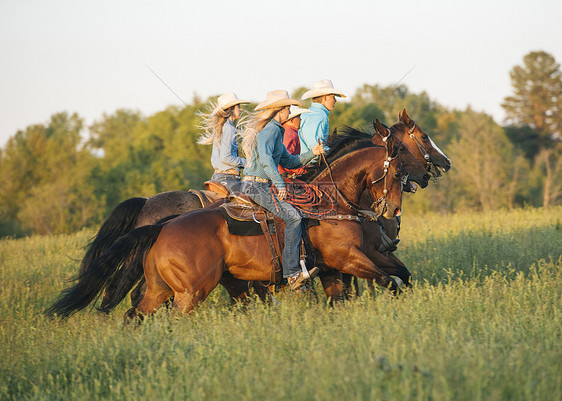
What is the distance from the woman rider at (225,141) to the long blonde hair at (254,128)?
1.50 metres

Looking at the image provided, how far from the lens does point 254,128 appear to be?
712 centimetres

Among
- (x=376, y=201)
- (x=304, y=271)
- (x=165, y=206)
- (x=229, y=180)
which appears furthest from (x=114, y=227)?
(x=376, y=201)

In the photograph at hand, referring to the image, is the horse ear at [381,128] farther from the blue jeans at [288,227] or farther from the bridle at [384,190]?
the blue jeans at [288,227]

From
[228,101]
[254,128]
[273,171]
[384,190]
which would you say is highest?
[228,101]

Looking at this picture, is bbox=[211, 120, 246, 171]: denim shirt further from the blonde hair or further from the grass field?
the grass field

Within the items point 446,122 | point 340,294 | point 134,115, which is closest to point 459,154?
point 446,122

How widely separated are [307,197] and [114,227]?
2.62 metres

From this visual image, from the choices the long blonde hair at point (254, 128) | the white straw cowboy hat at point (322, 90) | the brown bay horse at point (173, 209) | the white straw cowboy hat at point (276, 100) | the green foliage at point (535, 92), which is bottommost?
the brown bay horse at point (173, 209)

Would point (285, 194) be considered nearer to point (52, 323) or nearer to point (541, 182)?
point (52, 323)

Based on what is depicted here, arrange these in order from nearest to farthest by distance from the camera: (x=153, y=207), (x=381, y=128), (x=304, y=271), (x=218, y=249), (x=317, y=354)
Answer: (x=317, y=354)
(x=218, y=249)
(x=304, y=271)
(x=381, y=128)
(x=153, y=207)

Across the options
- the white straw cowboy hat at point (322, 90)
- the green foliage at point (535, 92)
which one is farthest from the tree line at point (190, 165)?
the white straw cowboy hat at point (322, 90)

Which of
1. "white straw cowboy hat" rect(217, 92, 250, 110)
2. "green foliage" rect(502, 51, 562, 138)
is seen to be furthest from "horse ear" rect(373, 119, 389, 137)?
"green foliage" rect(502, 51, 562, 138)

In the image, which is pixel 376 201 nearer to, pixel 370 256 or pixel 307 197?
pixel 370 256

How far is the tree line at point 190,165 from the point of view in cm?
2956
